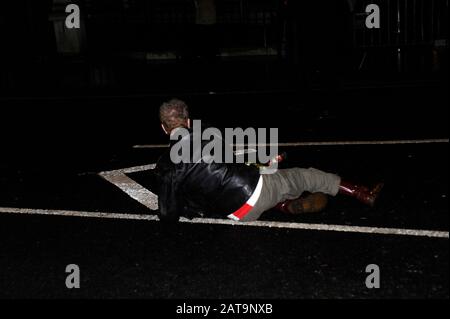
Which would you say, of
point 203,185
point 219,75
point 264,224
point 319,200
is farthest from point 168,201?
point 219,75

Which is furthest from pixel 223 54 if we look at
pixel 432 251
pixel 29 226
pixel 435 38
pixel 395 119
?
pixel 432 251

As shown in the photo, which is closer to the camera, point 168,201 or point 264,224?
point 168,201

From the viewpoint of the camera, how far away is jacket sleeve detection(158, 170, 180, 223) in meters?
4.29

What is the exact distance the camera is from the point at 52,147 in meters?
7.64

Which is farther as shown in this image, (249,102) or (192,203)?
(249,102)

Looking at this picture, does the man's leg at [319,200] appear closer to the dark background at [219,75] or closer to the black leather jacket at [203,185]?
the black leather jacket at [203,185]

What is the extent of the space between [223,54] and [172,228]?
11559 mm

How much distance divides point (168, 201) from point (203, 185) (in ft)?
0.95

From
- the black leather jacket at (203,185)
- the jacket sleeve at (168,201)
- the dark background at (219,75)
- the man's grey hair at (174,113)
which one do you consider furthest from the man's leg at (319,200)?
the dark background at (219,75)

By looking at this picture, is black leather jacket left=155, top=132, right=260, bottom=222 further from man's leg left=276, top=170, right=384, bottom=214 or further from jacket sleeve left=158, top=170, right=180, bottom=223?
man's leg left=276, top=170, right=384, bottom=214

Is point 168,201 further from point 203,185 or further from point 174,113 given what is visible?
point 174,113

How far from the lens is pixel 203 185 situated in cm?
433

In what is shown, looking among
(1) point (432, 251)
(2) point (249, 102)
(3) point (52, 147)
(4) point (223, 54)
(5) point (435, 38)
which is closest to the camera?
(1) point (432, 251)
